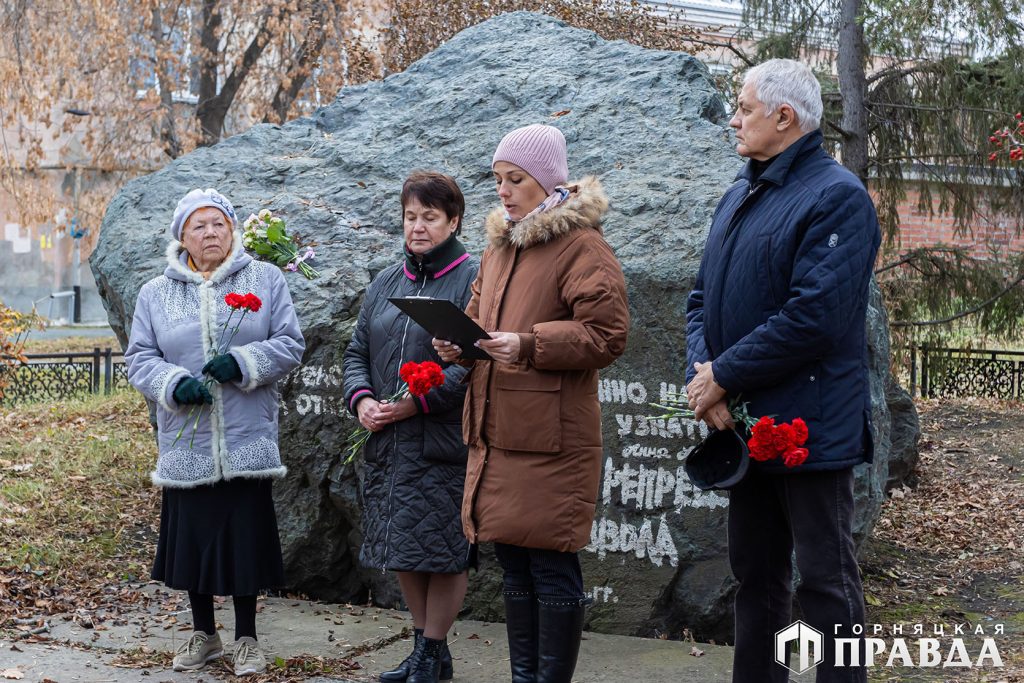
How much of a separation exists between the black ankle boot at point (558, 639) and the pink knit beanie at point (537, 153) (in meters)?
1.34

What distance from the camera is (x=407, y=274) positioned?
4.30 m

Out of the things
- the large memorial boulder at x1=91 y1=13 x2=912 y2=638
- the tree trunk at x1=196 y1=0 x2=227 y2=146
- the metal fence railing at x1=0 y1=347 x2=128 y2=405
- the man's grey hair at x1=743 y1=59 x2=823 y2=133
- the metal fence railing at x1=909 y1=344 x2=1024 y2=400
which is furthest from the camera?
the tree trunk at x1=196 y1=0 x2=227 y2=146

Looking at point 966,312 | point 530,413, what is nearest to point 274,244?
point 530,413

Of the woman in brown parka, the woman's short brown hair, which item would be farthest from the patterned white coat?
the woman in brown parka

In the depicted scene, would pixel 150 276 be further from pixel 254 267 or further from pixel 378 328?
pixel 378 328

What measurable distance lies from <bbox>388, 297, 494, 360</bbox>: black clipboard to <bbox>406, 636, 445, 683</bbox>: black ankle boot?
115 cm

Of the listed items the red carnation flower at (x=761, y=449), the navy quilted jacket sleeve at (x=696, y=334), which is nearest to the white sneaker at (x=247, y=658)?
the navy quilted jacket sleeve at (x=696, y=334)

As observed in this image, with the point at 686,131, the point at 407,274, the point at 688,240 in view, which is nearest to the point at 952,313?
the point at 686,131

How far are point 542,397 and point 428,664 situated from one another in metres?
1.19

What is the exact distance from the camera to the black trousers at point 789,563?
312 centimetres

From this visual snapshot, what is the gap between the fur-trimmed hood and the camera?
357cm

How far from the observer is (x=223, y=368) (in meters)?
4.25

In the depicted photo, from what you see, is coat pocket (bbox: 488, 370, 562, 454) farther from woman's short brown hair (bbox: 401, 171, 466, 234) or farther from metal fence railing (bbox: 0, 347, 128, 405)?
metal fence railing (bbox: 0, 347, 128, 405)

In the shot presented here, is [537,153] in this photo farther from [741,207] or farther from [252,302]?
[252,302]
